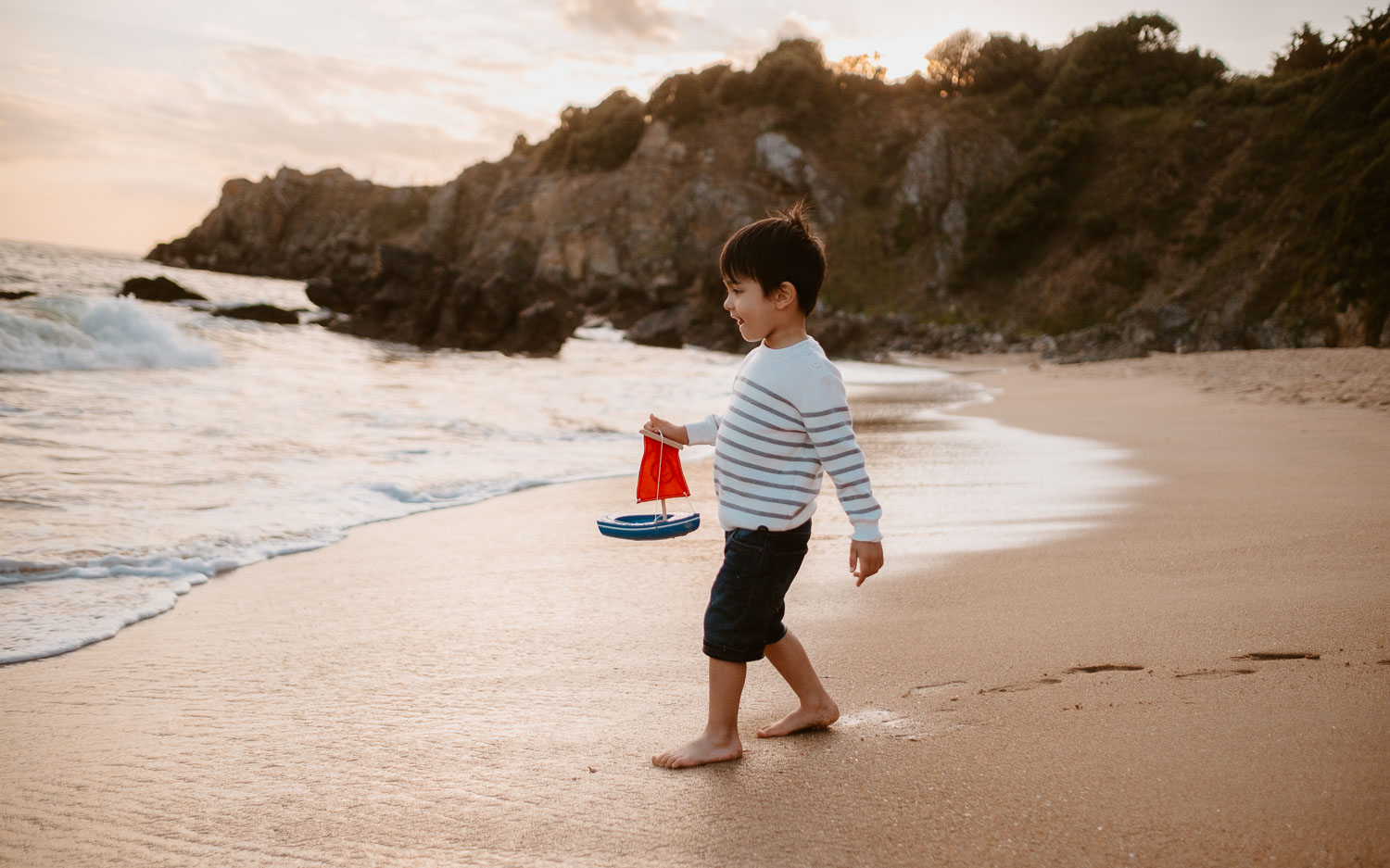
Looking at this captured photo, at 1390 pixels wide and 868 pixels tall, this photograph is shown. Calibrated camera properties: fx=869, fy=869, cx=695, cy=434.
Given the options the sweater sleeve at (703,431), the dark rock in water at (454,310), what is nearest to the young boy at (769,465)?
the sweater sleeve at (703,431)

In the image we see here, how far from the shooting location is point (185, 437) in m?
6.68

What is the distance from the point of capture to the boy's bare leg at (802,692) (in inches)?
83.0

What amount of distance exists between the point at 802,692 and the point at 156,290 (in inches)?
1143

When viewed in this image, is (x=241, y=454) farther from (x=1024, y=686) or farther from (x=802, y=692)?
(x=1024, y=686)

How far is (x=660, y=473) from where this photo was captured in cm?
236

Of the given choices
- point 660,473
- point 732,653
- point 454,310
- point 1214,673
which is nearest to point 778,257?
point 660,473

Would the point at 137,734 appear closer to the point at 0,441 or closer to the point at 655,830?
the point at 655,830

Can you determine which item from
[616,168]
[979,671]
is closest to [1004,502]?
[979,671]

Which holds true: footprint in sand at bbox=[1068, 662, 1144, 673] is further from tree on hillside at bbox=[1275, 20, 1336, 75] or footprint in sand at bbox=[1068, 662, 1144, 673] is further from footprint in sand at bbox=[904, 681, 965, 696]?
tree on hillside at bbox=[1275, 20, 1336, 75]

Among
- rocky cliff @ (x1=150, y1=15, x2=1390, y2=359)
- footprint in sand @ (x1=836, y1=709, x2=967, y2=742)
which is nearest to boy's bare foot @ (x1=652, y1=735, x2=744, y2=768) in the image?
footprint in sand @ (x1=836, y1=709, x2=967, y2=742)

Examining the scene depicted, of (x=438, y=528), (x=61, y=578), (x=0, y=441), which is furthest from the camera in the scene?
(x=0, y=441)

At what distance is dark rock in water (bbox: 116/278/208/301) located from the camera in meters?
25.6

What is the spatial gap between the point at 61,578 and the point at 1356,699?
435 centimetres

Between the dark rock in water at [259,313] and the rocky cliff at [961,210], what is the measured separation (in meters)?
1.82
